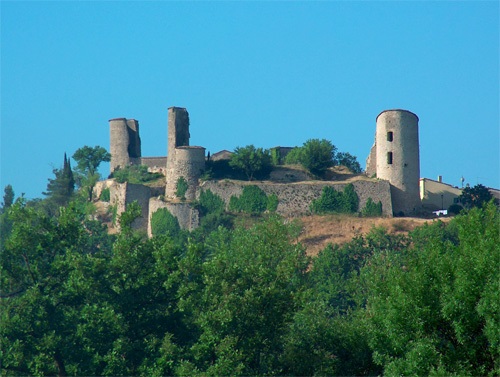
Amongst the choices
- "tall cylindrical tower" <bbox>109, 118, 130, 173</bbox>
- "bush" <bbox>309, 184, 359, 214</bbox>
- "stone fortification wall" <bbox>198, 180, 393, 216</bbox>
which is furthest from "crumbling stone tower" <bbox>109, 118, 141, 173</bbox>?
"bush" <bbox>309, 184, 359, 214</bbox>

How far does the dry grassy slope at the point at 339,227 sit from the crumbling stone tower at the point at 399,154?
57.3 inches

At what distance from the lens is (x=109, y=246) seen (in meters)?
59.0

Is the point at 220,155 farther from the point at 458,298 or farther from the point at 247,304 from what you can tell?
the point at 458,298

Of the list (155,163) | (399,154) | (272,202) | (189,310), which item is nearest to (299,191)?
(272,202)

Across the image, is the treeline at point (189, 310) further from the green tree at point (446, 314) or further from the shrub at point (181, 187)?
the shrub at point (181, 187)

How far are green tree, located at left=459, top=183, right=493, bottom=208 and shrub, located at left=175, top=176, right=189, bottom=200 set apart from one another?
1421 centimetres

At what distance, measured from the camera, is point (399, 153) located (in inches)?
2422

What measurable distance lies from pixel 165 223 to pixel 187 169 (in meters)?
3.38

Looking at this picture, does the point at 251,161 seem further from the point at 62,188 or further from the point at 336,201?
the point at 62,188

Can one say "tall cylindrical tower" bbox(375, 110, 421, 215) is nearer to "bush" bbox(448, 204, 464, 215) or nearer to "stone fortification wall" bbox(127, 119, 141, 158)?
"bush" bbox(448, 204, 464, 215)

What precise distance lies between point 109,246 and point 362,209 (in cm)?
1248

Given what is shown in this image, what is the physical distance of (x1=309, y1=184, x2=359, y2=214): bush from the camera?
6197 centimetres

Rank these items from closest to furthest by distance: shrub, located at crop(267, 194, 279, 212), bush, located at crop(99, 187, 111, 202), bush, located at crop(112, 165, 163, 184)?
shrub, located at crop(267, 194, 279, 212) < bush, located at crop(99, 187, 111, 202) < bush, located at crop(112, 165, 163, 184)

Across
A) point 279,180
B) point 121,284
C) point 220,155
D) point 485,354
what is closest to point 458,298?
point 485,354
